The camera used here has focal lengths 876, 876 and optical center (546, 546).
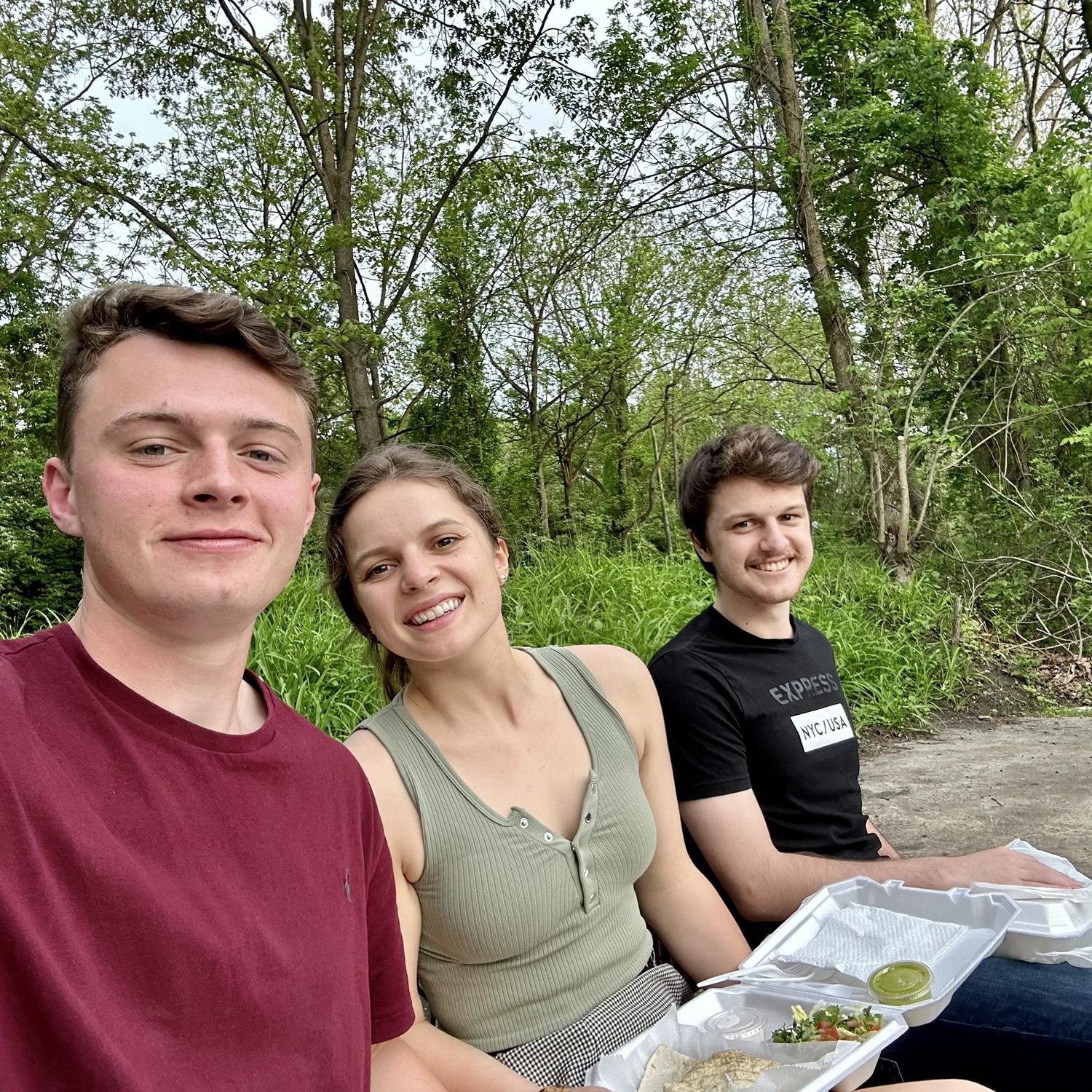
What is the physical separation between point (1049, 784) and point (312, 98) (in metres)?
8.17

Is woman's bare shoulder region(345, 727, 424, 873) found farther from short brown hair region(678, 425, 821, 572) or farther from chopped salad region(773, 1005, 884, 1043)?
short brown hair region(678, 425, 821, 572)

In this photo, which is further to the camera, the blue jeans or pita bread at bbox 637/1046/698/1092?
the blue jeans

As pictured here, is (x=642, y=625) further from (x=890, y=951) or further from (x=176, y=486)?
(x=176, y=486)

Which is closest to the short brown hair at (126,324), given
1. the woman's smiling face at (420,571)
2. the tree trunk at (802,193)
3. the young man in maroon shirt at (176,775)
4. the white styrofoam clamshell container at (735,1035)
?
the young man in maroon shirt at (176,775)

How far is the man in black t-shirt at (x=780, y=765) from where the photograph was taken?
5.69 feet

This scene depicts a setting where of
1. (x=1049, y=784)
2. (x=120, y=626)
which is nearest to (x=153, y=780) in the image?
(x=120, y=626)

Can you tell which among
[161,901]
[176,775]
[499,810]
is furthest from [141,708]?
[499,810]

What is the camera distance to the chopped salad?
4.15ft

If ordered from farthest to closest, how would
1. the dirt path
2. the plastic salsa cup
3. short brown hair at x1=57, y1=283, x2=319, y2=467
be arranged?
1. the dirt path
2. the plastic salsa cup
3. short brown hair at x1=57, y1=283, x2=319, y2=467

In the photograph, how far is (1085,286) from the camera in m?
8.35

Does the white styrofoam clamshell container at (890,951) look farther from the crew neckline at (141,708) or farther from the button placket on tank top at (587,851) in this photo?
the crew neckline at (141,708)

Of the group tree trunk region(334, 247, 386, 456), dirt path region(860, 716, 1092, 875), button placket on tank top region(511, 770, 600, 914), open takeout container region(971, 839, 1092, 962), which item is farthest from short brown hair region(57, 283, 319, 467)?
tree trunk region(334, 247, 386, 456)

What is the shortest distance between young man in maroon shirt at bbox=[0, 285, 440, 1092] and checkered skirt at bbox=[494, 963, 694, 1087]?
1.11ft

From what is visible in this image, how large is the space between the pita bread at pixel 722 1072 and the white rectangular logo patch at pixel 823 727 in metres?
0.92
